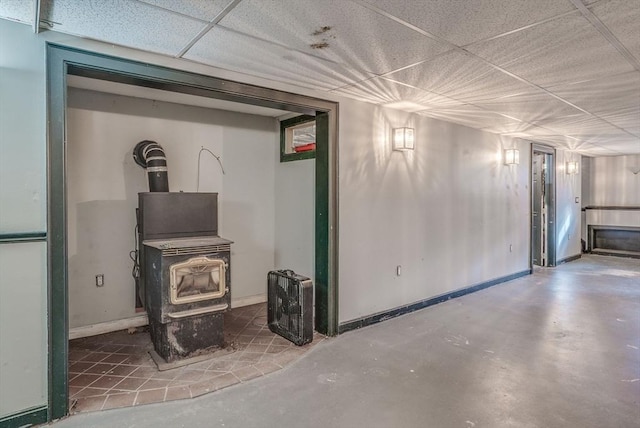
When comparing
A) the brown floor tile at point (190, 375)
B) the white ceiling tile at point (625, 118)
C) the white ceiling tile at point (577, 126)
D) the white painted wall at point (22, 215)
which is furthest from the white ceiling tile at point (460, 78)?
the brown floor tile at point (190, 375)

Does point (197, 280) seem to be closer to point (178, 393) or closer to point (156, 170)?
point (178, 393)

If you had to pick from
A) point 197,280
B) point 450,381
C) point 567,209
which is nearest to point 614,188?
point 567,209

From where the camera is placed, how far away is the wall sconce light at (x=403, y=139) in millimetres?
4129

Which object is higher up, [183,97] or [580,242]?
[183,97]

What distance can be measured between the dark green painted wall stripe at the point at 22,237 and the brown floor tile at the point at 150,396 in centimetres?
122

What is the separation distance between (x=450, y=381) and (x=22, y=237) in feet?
9.84

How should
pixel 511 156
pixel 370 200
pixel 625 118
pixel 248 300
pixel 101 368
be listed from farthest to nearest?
pixel 511 156
pixel 248 300
pixel 625 118
pixel 370 200
pixel 101 368

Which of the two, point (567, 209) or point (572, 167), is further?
point (567, 209)

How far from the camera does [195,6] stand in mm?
1920

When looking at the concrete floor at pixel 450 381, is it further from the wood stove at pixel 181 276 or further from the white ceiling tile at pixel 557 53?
the white ceiling tile at pixel 557 53

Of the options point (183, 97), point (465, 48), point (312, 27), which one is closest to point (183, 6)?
point (312, 27)

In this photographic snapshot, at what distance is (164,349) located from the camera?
2994 millimetres

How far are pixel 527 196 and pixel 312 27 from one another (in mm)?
5820

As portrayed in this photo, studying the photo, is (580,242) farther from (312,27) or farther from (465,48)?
(312,27)
